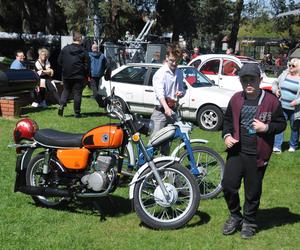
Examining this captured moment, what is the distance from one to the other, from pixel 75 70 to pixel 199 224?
7186mm

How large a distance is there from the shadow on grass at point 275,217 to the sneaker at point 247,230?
259 millimetres

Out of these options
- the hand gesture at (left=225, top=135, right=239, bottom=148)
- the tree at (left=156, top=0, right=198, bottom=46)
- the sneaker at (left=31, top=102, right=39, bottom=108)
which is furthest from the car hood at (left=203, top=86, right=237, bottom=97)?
the tree at (left=156, top=0, right=198, bottom=46)

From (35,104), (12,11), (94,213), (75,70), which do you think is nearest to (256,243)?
(94,213)

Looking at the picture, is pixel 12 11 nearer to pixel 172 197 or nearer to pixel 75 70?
pixel 75 70

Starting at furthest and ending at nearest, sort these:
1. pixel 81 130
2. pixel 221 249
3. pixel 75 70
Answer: pixel 75 70 < pixel 81 130 < pixel 221 249

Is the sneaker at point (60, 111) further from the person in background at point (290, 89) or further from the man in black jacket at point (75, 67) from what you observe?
the person in background at point (290, 89)

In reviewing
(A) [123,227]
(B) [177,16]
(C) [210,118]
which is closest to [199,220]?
(A) [123,227]

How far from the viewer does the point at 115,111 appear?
16.4 feet

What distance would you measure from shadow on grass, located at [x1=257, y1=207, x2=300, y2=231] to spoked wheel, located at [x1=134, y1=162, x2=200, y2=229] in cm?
80

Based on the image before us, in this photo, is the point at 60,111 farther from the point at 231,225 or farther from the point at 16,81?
the point at 231,225

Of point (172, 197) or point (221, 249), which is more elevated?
point (172, 197)

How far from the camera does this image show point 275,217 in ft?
17.7

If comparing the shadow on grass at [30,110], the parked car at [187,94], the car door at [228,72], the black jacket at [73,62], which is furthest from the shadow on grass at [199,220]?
the car door at [228,72]

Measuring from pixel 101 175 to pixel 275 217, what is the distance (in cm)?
197
